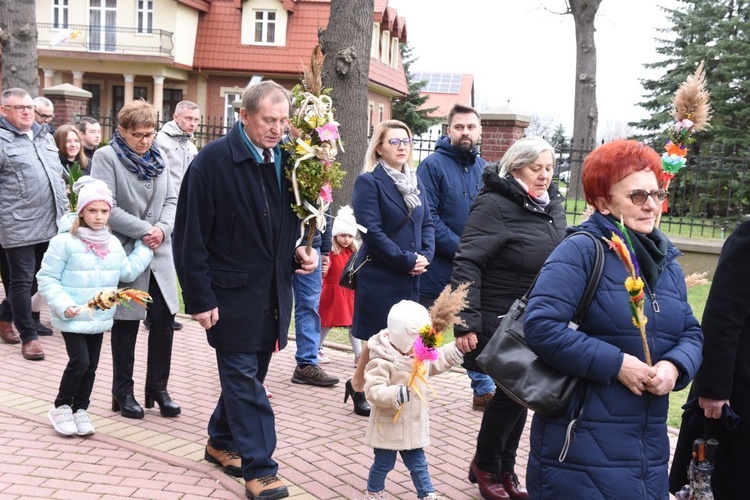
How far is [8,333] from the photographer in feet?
26.5

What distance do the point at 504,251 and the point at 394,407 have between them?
1.17 metres

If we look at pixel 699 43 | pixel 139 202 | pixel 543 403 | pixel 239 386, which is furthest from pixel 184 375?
pixel 699 43

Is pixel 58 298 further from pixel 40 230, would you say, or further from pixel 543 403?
pixel 543 403

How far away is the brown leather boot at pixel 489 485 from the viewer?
4.70 meters

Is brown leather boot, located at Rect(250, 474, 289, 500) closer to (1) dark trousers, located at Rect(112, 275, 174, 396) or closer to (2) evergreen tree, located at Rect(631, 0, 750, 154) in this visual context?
(1) dark trousers, located at Rect(112, 275, 174, 396)

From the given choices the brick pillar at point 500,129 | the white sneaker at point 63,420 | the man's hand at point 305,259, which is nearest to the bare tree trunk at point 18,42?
the brick pillar at point 500,129

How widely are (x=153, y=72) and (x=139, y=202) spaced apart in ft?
114

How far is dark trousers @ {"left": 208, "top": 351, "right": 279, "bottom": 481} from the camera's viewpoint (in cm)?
460

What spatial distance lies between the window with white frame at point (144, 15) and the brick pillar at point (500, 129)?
3070 cm

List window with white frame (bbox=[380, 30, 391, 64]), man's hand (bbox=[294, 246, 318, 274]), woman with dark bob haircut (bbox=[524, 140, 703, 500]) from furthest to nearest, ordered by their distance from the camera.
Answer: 1. window with white frame (bbox=[380, 30, 391, 64])
2. man's hand (bbox=[294, 246, 318, 274])
3. woman with dark bob haircut (bbox=[524, 140, 703, 500])

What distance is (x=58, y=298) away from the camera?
5.39 metres

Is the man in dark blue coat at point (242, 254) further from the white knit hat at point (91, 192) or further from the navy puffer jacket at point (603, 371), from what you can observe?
the navy puffer jacket at point (603, 371)

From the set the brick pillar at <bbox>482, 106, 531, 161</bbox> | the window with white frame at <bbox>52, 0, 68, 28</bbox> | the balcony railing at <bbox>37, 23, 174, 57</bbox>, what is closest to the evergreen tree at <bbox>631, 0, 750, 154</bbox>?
the brick pillar at <bbox>482, 106, 531, 161</bbox>

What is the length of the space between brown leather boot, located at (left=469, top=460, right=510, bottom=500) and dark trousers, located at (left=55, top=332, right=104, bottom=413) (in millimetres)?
2632
